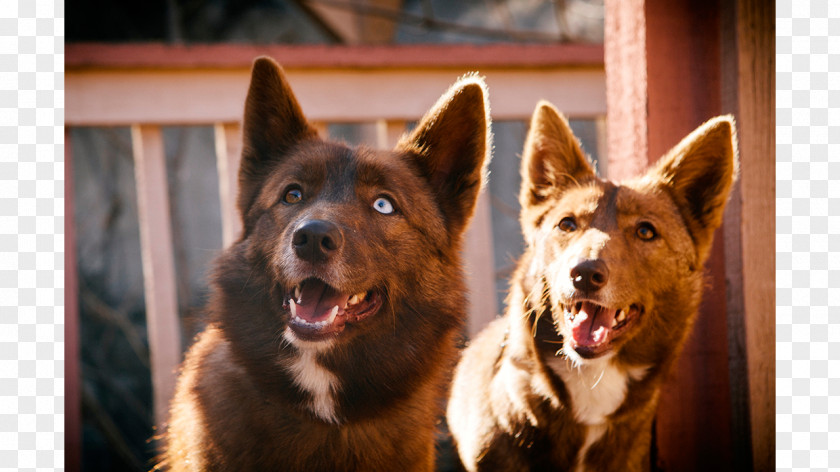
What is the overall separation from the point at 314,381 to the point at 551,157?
4.55ft

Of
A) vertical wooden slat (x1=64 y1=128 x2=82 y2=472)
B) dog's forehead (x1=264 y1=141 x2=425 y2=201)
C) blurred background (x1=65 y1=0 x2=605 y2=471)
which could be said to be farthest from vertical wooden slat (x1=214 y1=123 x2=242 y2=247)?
blurred background (x1=65 y1=0 x2=605 y2=471)

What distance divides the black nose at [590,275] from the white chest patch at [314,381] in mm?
931

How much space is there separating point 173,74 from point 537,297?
2.37m

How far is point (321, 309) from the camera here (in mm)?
2086

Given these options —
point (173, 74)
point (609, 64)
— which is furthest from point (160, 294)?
point (609, 64)

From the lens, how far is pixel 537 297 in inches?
95.0

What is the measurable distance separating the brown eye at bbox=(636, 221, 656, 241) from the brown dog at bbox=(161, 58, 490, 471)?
656mm

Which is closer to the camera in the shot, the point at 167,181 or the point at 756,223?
the point at 756,223

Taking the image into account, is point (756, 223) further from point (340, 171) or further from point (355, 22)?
point (355, 22)

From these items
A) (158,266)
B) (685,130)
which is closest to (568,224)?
(685,130)

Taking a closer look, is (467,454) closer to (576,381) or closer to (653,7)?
(576,381)

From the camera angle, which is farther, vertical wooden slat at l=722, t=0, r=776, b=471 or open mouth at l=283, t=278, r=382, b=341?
vertical wooden slat at l=722, t=0, r=776, b=471

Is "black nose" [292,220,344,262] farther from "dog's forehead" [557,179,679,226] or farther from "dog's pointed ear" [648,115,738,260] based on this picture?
"dog's pointed ear" [648,115,738,260]

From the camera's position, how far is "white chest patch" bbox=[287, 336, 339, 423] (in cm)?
215
